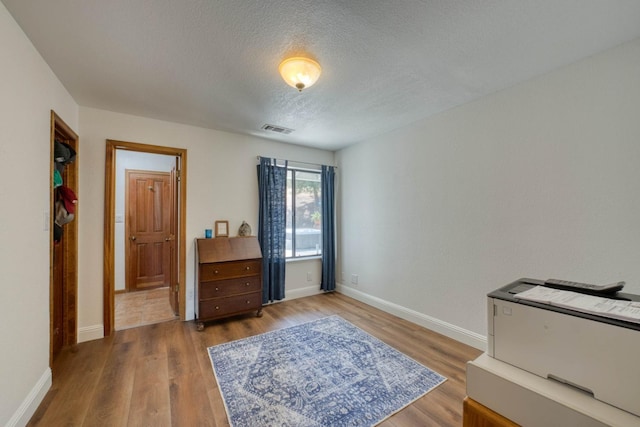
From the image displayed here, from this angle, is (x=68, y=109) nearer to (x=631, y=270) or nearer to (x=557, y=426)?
(x=557, y=426)

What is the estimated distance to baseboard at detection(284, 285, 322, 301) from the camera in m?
4.10

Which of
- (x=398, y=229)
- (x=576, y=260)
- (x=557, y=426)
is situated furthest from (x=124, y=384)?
(x=576, y=260)

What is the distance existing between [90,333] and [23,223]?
1.70 meters

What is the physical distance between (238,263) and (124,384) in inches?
58.8

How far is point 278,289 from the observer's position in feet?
12.8

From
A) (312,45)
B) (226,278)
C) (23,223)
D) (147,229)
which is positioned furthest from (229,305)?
(312,45)

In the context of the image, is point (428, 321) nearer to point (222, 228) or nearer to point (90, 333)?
point (222, 228)

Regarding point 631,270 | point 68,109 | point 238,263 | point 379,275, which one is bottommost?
point 379,275

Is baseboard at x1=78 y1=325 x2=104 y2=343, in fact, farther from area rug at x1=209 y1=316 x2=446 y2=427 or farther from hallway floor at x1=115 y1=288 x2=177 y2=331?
area rug at x1=209 y1=316 x2=446 y2=427

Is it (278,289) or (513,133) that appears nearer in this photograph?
(513,133)

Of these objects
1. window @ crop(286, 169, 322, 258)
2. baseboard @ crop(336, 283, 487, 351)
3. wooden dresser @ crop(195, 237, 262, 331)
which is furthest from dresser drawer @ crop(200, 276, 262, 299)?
baseboard @ crop(336, 283, 487, 351)

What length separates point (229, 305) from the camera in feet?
10.4

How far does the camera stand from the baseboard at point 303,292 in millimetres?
4098

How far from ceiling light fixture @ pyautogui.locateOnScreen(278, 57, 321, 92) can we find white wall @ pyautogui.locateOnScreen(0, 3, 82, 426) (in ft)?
5.11
